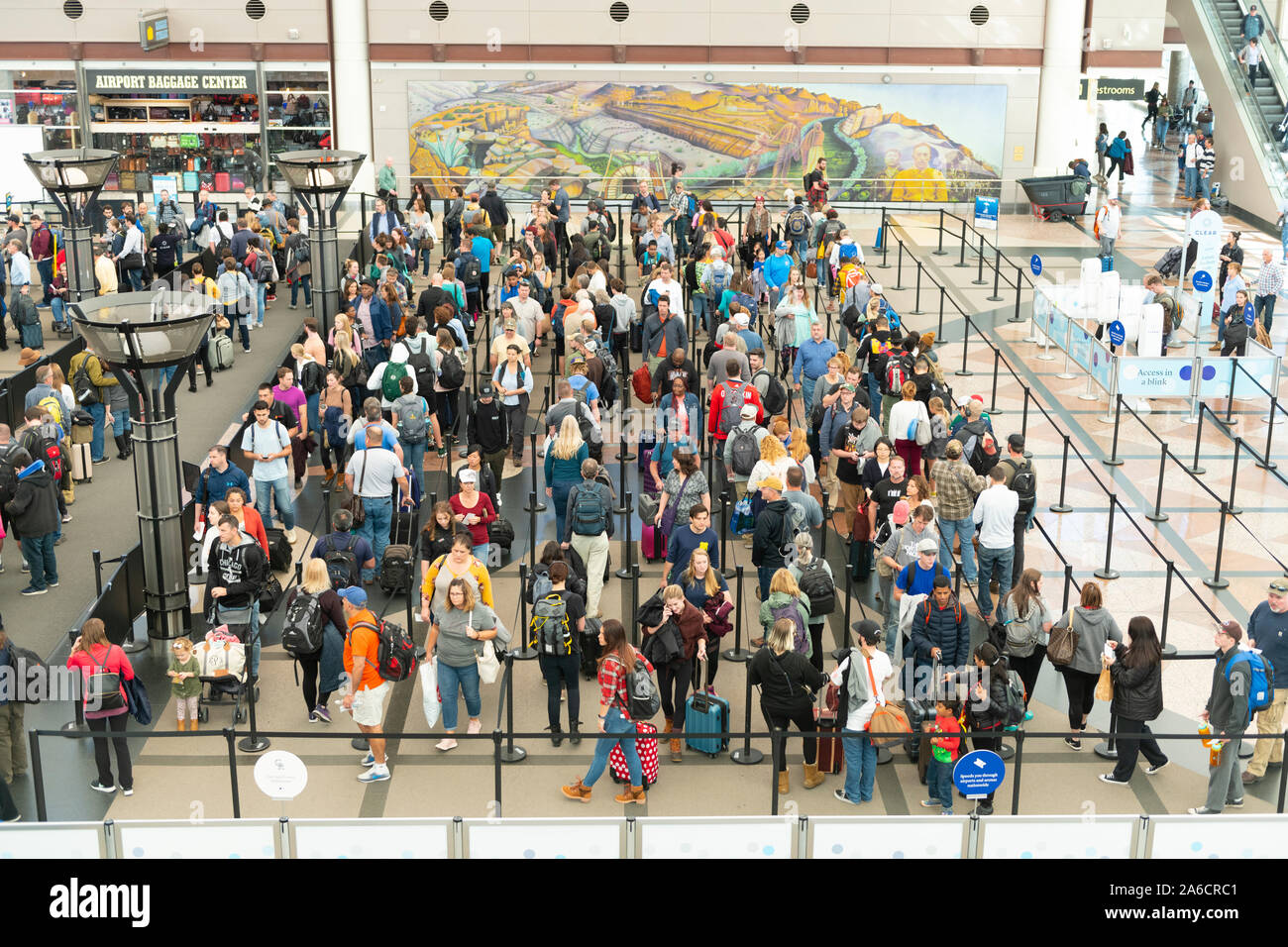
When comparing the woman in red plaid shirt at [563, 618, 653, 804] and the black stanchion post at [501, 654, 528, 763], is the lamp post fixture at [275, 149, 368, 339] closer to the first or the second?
the black stanchion post at [501, 654, 528, 763]

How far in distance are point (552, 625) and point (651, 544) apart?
13.2 feet

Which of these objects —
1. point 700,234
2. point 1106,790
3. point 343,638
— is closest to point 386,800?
point 343,638

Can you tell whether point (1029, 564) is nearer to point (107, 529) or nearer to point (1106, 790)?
point (1106, 790)

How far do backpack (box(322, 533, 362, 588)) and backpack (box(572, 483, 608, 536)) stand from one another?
196 centimetres

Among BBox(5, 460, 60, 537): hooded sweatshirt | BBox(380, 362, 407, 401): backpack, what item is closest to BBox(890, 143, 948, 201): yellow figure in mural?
BBox(380, 362, 407, 401): backpack

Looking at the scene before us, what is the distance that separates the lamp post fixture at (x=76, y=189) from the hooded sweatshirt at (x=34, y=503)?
8139mm

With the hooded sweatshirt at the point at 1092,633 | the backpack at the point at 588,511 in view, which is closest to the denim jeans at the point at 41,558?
the backpack at the point at 588,511

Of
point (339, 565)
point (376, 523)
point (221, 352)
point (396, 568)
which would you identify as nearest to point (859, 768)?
point (339, 565)

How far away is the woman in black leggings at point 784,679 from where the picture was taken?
1124cm

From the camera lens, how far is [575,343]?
17141 millimetres

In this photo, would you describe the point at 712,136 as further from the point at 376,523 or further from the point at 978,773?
the point at 978,773

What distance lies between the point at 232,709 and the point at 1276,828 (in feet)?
26.4
